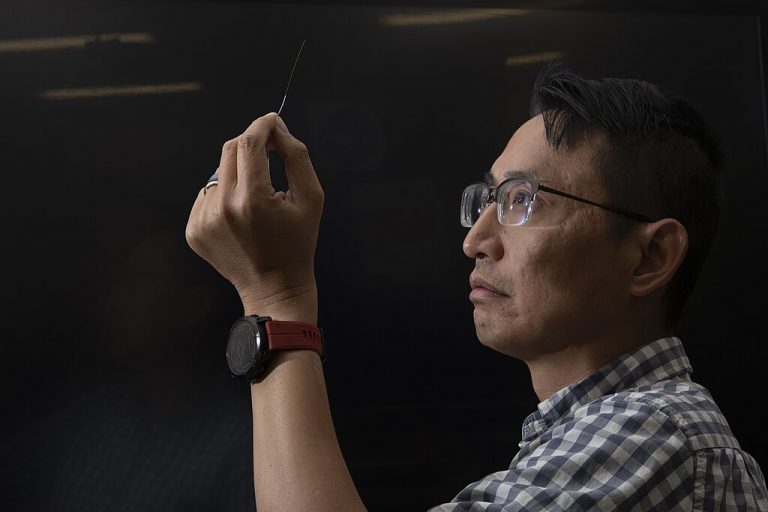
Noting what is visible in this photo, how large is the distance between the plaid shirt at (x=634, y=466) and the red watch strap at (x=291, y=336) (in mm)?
200

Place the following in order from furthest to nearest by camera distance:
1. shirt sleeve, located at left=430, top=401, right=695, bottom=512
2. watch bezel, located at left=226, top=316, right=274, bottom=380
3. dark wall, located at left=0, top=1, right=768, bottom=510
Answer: dark wall, located at left=0, top=1, right=768, bottom=510 < watch bezel, located at left=226, top=316, right=274, bottom=380 < shirt sleeve, located at left=430, top=401, right=695, bottom=512

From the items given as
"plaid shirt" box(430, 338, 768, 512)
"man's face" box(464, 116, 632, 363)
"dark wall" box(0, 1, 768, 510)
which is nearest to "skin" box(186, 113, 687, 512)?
"man's face" box(464, 116, 632, 363)

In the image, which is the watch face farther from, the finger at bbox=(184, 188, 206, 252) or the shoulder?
the shoulder

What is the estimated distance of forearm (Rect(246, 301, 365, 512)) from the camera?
0.78 metres

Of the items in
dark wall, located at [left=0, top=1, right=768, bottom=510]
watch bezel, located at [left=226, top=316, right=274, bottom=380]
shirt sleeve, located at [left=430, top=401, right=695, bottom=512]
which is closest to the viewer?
shirt sleeve, located at [left=430, top=401, right=695, bottom=512]

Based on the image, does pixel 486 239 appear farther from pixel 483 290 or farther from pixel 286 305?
pixel 286 305

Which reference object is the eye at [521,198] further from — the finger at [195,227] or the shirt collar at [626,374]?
the finger at [195,227]

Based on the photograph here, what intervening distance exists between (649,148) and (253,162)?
400 millimetres

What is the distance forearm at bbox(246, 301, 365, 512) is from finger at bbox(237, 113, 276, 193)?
0.41ft

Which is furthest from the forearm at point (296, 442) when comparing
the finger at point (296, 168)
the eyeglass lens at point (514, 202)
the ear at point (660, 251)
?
the ear at point (660, 251)

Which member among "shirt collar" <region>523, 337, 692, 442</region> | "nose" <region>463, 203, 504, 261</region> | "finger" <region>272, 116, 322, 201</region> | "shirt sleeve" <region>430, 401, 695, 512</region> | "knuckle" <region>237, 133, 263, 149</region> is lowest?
"shirt sleeve" <region>430, 401, 695, 512</region>

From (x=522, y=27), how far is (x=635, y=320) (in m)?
0.53

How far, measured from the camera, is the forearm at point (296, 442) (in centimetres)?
78

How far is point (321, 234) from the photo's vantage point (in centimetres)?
119
